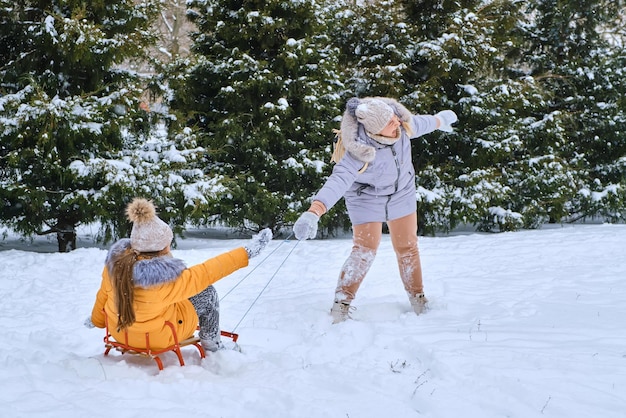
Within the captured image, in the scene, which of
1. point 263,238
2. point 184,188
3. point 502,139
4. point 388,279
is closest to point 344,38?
point 502,139

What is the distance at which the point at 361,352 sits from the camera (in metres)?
3.43

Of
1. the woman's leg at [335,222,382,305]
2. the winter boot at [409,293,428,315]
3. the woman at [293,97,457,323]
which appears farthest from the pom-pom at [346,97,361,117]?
the winter boot at [409,293,428,315]

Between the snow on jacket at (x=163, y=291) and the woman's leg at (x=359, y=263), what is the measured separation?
4.21 feet

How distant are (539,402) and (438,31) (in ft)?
28.5

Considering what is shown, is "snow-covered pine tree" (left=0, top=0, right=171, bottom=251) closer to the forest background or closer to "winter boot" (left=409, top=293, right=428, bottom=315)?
the forest background

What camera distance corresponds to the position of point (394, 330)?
12.7 feet

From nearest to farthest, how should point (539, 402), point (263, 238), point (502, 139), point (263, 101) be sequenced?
point (539, 402) < point (263, 238) < point (263, 101) < point (502, 139)

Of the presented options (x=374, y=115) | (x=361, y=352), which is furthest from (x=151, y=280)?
(x=374, y=115)

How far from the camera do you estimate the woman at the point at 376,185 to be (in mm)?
3969

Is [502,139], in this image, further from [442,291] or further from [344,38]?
[442,291]

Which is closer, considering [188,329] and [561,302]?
[188,329]

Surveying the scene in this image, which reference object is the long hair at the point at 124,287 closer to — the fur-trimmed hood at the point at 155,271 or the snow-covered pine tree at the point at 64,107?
the fur-trimmed hood at the point at 155,271

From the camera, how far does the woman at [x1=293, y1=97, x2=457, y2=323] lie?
3.97 metres

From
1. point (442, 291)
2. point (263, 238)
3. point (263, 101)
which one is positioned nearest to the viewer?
point (263, 238)
